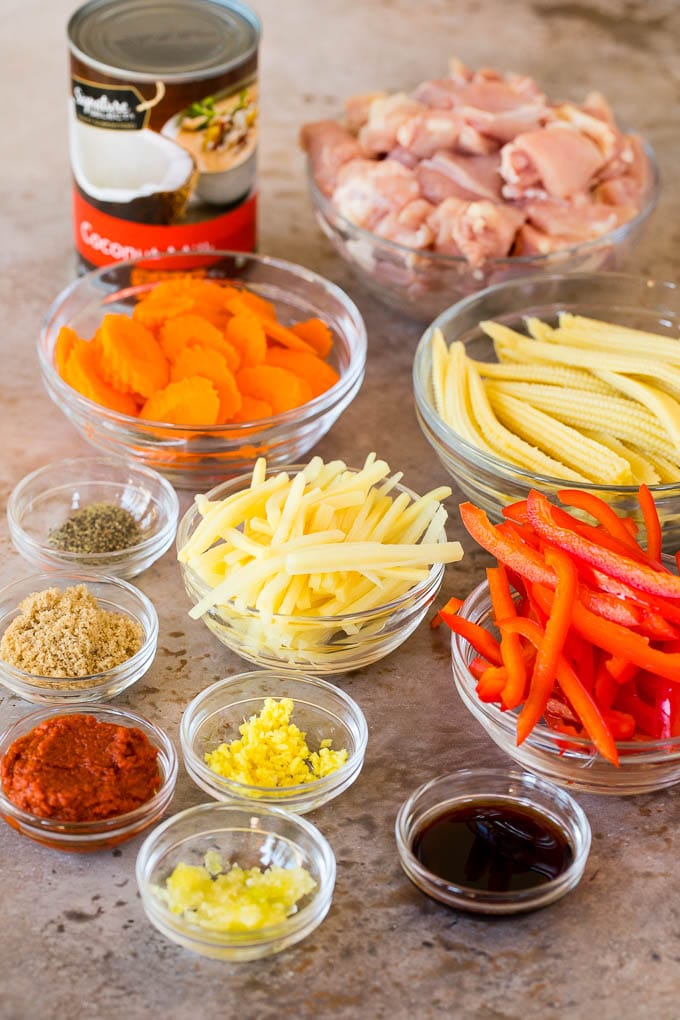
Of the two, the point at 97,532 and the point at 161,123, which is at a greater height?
the point at 161,123

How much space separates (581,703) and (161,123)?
1.36 m

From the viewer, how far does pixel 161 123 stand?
2.26 meters

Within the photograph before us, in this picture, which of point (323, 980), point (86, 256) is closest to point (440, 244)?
point (86, 256)

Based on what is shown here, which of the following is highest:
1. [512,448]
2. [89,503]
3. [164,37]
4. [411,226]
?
[164,37]

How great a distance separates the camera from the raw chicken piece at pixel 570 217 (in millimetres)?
2377

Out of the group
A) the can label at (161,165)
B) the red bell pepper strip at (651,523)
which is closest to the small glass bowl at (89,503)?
the can label at (161,165)

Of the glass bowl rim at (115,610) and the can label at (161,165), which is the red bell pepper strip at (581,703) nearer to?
the glass bowl rim at (115,610)

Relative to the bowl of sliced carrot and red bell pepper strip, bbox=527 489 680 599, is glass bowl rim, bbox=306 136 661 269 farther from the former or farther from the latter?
red bell pepper strip, bbox=527 489 680 599

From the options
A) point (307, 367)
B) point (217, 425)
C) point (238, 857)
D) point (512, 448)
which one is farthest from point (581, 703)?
point (307, 367)

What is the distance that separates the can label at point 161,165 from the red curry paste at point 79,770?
44.8 inches

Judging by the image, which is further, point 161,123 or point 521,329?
point 521,329

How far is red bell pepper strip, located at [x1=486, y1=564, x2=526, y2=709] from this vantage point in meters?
1.55

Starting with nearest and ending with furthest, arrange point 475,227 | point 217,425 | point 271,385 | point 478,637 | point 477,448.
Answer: point 478,637 < point 477,448 < point 217,425 < point 271,385 < point 475,227

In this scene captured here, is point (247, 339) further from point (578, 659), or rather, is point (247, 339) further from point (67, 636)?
point (578, 659)
